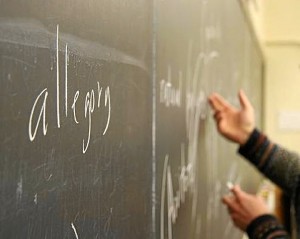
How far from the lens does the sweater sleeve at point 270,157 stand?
1.44 meters

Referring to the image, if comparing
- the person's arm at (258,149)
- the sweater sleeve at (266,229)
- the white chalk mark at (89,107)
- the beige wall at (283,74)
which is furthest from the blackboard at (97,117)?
the beige wall at (283,74)

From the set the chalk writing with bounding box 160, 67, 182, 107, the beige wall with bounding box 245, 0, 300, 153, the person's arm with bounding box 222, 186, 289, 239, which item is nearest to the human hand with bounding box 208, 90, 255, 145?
the person's arm with bounding box 222, 186, 289, 239

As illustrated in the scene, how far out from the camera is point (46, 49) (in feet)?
1.23

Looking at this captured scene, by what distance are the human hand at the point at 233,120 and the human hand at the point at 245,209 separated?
149mm

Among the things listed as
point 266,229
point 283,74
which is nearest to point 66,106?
point 266,229

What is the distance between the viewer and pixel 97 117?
0.49 metres

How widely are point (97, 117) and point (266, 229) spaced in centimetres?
89

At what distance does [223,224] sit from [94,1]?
126 centimetres

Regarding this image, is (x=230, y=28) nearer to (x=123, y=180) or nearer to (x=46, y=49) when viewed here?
(x=123, y=180)

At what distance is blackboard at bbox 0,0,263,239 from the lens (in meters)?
0.33

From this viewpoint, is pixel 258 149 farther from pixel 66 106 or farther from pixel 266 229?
pixel 66 106

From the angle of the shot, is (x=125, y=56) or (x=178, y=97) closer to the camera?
(x=125, y=56)

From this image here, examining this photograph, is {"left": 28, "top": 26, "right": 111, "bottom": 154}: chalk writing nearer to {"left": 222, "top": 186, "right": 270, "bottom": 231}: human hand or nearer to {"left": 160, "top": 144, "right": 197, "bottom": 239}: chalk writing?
{"left": 160, "top": 144, "right": 197, "bottom": 239}: chalk writing

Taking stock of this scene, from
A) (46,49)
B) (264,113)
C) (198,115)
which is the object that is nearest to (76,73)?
(46,49)
